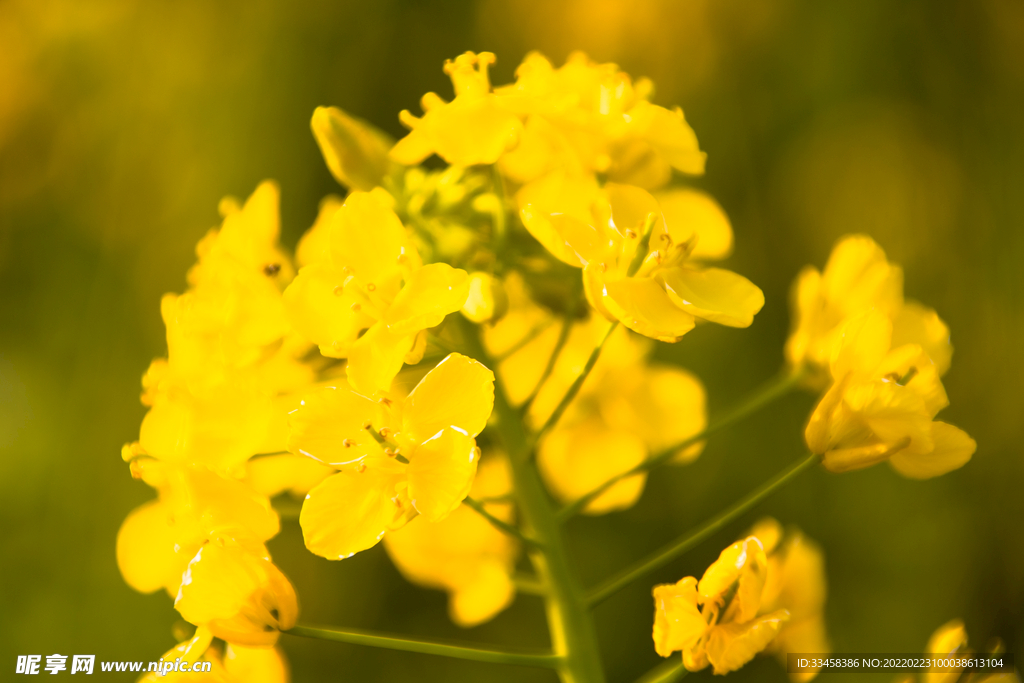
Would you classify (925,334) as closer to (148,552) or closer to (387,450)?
(387,450)

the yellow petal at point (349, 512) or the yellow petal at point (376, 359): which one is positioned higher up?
the yellow petal at point (376, 359)

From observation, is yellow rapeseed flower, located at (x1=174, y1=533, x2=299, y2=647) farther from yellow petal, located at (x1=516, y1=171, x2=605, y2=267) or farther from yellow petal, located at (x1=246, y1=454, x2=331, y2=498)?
yellow petal, located at (x1=516, y1=171, x2=605, y2=267)

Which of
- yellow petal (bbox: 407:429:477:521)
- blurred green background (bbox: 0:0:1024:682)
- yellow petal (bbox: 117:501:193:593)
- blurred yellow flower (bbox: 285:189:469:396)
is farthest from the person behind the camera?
blurred green background (bbox: 0:0:1024:682)

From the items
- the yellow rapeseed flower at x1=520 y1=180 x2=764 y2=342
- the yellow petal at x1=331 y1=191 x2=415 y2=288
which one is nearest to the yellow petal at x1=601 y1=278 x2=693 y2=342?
the yellow rapeseed flower at x1=520 y1=180 x2=764 y2=342

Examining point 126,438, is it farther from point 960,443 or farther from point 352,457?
point 960,443

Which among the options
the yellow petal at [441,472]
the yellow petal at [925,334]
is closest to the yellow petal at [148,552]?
the yellow petal at [441,472]

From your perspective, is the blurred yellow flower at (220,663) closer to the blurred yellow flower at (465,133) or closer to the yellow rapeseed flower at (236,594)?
the yellow rapeseed flower at (236,594)
